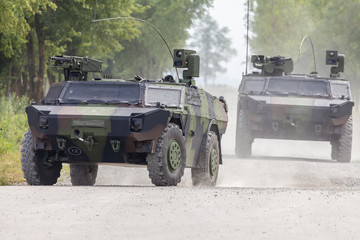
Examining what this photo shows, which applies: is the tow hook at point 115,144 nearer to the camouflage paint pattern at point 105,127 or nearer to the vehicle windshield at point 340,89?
the camouflage paint pattern at point 105,127

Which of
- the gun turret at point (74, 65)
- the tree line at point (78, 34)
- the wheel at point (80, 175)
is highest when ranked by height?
the tree line at point (78, 34)

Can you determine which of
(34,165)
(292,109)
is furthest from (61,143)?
(292,109)

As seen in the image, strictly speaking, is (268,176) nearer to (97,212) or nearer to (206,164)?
(206,164)

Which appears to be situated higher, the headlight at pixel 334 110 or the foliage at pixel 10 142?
the headlight at pixel 334 110

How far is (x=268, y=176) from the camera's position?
1845 centimetres

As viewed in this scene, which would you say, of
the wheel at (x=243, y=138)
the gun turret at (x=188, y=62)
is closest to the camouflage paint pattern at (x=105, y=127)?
the gun turret at (x=188, y=62)

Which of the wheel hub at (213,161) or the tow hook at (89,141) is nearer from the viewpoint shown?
the tow hook at (89,141)

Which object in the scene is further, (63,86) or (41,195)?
(63,86)

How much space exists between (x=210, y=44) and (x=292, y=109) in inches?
5756

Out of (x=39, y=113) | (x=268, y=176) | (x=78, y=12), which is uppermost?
(x=78, y=12)

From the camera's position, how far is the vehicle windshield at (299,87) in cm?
2334

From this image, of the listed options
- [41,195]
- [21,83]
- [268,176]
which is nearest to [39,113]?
[41,195]

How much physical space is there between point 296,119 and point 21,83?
27.4 m

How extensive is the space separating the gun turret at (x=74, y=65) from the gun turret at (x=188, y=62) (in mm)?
1534
